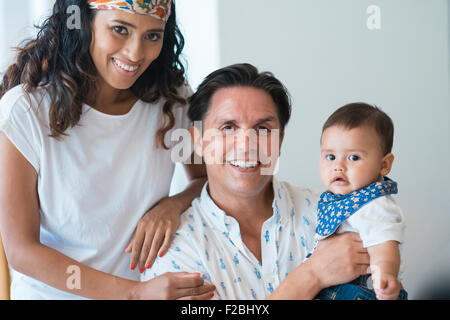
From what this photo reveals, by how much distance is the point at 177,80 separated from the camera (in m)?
1.49

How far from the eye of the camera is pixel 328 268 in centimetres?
117

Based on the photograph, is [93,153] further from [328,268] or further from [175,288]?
[328,268]

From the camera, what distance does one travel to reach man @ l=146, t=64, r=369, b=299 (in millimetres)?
1312

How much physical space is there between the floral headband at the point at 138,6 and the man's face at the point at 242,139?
0.85ft

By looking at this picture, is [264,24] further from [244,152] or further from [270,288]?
[270,288]

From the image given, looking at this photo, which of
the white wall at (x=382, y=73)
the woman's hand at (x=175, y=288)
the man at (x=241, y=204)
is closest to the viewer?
the woman's hand at (x=175, y=288)

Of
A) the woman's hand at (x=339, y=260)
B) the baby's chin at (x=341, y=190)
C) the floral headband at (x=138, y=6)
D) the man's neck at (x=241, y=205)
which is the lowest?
the woman's hand at (x=339, y=260)

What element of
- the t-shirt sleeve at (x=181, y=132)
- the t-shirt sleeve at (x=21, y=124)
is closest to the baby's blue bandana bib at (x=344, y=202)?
the t-shirt sleeve at (x=181, y=132)

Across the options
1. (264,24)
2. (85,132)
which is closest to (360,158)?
(264,24)

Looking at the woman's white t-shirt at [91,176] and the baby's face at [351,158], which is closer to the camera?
the baby's face at [351,158]

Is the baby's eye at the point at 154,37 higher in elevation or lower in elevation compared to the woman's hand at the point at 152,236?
higher

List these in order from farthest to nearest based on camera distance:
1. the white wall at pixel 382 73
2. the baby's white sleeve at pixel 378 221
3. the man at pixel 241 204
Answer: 1. the white wall at pixel 382 73
2. the man at pixel 241 204
3. the baby's white sleeve at pixel 378 221

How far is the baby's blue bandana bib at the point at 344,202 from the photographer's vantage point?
1.08 meters

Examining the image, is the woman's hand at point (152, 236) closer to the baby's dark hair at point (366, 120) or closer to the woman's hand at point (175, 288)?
the woman's hand at point (175, 288)
